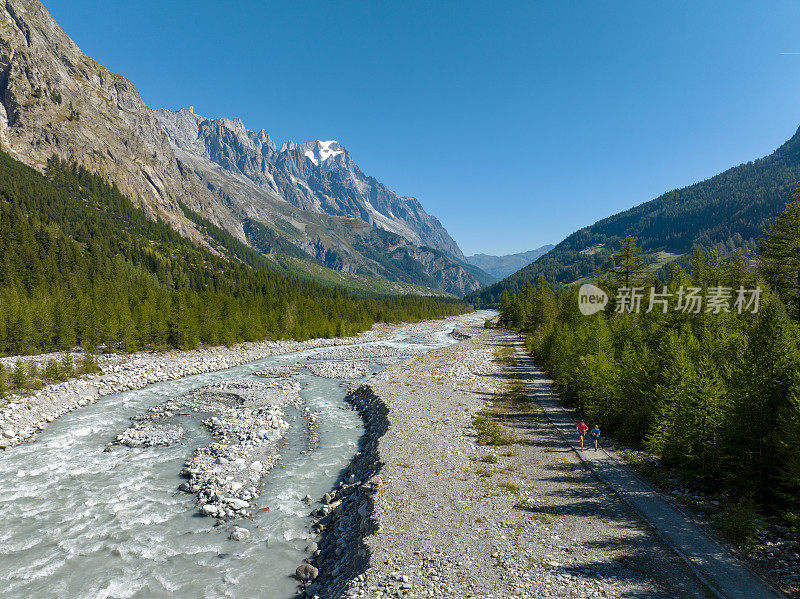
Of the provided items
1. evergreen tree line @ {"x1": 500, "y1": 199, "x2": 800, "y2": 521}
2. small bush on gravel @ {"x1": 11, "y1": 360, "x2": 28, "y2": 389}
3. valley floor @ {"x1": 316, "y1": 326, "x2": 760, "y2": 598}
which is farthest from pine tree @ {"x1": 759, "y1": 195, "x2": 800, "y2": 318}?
small bush on gravel @ {"x1": 11, "y1": 360, "x2": 28, "y2": 389}

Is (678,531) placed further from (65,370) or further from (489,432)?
(65,370)

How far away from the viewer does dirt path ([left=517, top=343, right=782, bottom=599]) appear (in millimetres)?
11008

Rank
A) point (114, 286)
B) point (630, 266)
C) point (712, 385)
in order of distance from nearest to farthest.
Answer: point (712, 385), point (630, 266), point (114, 286)

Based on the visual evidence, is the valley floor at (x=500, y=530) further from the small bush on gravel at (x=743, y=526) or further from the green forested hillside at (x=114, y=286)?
the green forested hillside at (x=114, y=286)

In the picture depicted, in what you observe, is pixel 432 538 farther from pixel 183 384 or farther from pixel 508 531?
pixel 183 384

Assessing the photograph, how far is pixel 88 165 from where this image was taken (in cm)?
18838

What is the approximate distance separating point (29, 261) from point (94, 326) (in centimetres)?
4687

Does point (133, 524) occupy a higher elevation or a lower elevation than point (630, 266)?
lower

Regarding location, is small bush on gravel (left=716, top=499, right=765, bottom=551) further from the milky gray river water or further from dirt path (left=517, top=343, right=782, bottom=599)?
the milky gray river water

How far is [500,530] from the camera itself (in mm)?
14664

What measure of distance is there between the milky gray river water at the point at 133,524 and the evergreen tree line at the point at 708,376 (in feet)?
64.8

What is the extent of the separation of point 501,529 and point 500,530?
0.36ft

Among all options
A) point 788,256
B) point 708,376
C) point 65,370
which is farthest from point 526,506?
point 65,370

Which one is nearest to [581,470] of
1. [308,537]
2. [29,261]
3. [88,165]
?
[308,537]
